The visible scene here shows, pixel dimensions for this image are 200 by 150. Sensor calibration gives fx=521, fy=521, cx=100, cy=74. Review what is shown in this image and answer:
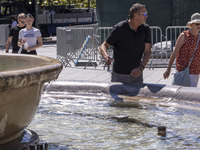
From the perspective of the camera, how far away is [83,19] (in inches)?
1515

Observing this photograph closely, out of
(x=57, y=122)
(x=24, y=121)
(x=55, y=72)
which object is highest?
(x=55, y=72)

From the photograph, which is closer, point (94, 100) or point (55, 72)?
point (55, 72)

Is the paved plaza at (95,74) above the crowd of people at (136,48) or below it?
below

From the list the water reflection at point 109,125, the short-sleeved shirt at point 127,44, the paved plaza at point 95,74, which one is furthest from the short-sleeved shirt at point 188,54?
the paved plaza at point 95,74

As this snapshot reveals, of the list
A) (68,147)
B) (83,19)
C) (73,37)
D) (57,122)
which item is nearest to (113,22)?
(73,37)

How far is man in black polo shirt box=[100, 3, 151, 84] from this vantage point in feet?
23.4

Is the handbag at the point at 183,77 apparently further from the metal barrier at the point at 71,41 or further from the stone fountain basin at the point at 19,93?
the metal barrier at the point at 71,41

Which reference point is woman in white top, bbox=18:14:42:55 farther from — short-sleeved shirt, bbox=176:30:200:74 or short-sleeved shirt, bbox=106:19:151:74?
short-sleeved shirt, bbox=176:30:200:74

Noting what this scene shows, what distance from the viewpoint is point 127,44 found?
726 cm

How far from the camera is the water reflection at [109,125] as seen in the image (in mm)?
5551

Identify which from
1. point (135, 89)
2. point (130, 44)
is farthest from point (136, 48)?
point (135, 89)

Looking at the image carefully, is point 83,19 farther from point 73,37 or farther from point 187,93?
point 187,93

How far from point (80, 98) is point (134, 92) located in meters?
0.87

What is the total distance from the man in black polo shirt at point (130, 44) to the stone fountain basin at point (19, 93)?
216cm
